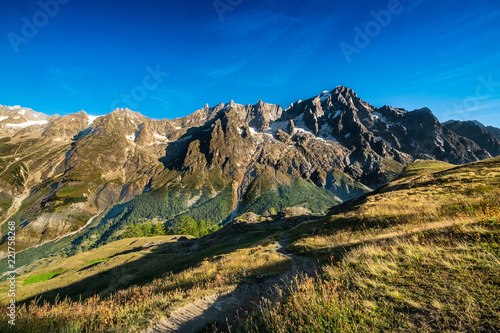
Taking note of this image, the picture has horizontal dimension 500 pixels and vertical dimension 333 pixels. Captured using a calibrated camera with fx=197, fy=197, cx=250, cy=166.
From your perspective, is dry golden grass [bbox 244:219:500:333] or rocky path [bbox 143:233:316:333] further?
rocky path [bbox 143:233:316:333]

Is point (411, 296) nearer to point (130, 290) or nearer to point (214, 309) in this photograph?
point (214, 309)

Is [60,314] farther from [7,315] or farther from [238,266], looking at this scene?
[238,266]

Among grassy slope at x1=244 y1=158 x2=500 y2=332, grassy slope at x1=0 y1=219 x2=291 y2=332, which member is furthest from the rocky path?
grassy slope at x1=244 y1=158 x2=500 y2=332

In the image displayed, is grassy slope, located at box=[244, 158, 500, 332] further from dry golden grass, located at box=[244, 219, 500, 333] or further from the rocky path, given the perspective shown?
the rocky path

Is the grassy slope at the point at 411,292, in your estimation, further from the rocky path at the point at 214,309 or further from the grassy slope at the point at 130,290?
the grassy slope at the point at 130,290

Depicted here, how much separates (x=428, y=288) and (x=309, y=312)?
11.1 feet

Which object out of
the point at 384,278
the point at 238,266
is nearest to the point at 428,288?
the point at 384,278

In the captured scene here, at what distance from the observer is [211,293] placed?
9836mm

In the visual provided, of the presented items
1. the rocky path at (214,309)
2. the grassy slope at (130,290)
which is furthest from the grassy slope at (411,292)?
the grassy slope at (130,290)

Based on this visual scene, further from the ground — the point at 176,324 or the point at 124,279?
the point at 176,324

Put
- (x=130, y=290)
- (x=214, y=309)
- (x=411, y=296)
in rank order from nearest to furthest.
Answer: (x=411, y=296) → (x=214, y=309) → (x=130, y=290)

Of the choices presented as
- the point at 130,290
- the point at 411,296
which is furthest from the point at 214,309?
the point at 130,290

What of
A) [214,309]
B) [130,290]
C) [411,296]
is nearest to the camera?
[411,296]

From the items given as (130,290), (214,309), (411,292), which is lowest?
(130,290)
